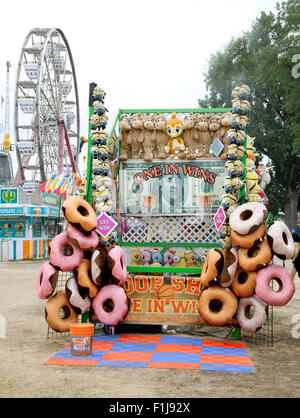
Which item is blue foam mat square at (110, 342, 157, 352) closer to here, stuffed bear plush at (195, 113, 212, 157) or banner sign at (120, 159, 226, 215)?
banner sign at (120, 159, 226, 215)

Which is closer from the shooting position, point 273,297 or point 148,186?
point 273,297

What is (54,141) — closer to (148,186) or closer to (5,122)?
(5,122)

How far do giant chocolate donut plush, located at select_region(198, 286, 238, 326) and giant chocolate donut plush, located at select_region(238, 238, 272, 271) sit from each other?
48 centimetres

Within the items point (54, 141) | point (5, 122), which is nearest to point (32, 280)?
point (54, 141)

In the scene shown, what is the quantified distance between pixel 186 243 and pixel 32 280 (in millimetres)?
9989

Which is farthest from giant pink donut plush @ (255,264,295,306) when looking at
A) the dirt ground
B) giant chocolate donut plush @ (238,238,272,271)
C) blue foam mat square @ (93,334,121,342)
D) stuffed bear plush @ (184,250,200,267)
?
blue foam mat square @ (93,334,121,342)

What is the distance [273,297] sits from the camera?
7.10 meters

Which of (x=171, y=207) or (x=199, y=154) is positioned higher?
(x=199, y=154)

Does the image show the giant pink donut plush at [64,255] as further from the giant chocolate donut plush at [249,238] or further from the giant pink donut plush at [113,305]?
the giant chocolate donut plush at [249,238]

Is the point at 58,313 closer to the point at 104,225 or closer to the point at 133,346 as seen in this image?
the point at 133,346

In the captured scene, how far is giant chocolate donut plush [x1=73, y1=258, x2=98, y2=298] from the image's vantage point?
296 inches

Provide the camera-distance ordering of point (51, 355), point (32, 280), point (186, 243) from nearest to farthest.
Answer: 1. point (51, 355)
2. point (186, 243)
3. point (32, 280)

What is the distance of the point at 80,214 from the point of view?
24.4 feet

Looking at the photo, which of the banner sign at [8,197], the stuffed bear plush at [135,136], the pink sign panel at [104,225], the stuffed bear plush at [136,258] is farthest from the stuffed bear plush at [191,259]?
the banner sign at [8,197]
